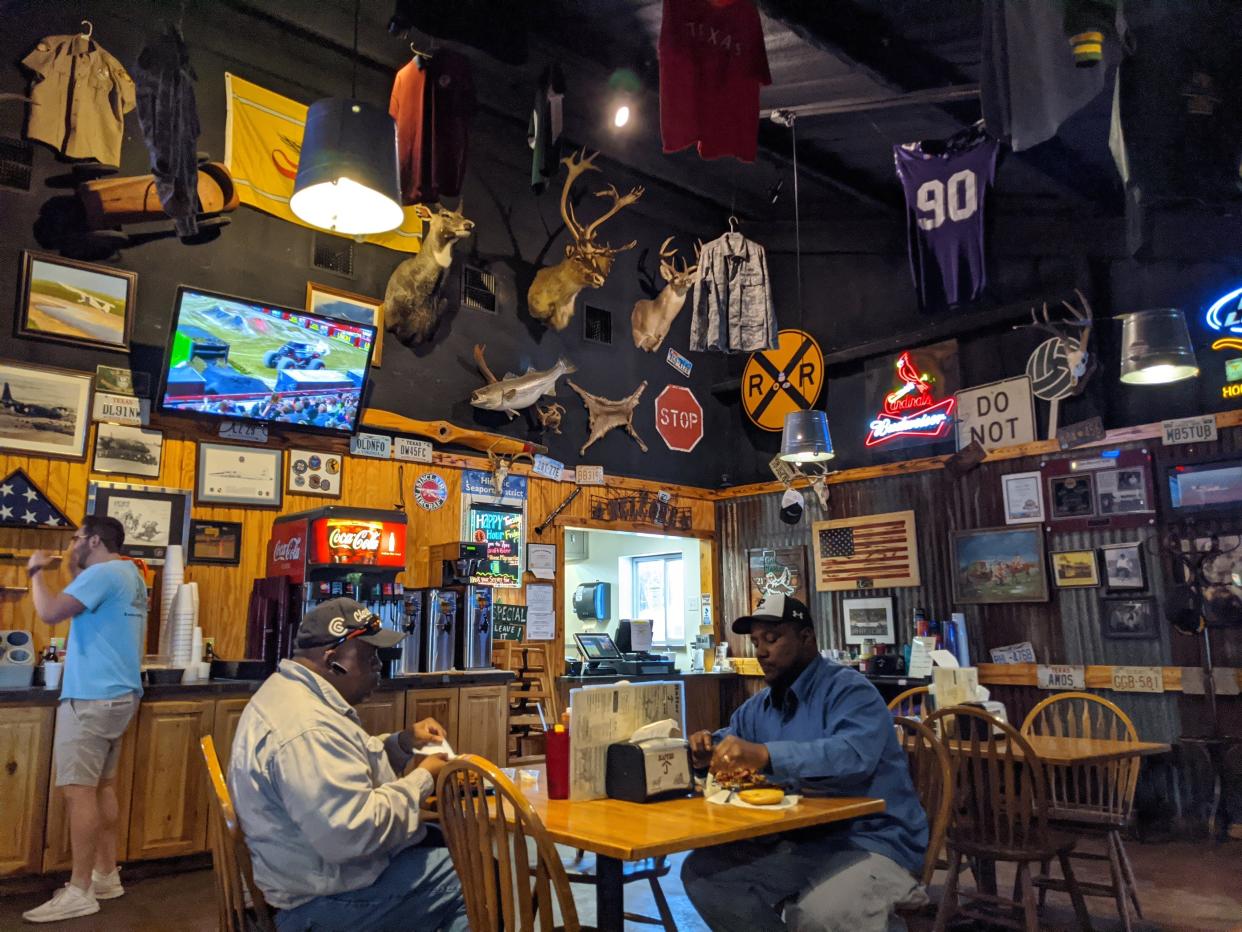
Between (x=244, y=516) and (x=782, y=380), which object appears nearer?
(x=244, y=516)

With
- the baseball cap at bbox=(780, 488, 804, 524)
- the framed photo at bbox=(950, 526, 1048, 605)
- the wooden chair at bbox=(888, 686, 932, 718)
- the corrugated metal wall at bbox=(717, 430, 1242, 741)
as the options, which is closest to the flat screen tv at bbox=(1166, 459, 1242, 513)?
the corrugated metal wall at bbox=(717, 430, 1242, 741)

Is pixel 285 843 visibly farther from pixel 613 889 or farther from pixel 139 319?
pixel 139 319

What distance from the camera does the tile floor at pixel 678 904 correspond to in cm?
396

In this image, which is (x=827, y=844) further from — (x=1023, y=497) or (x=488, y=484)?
(x=488, y=484)

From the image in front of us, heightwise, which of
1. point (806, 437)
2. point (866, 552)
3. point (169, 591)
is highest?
point (806, 437)

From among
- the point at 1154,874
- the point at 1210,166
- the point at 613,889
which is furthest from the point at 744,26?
the point at 1154,874

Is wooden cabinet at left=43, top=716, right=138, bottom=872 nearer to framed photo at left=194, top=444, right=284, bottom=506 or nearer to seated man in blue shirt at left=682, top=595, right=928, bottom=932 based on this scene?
framed photo at left=194, top=444, right=284, bottom=506

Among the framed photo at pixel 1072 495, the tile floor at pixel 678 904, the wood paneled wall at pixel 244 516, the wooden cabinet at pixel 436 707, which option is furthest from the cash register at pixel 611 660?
the framed photo at pixel 1072 495

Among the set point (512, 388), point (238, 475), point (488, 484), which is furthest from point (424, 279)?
point (238, 475)

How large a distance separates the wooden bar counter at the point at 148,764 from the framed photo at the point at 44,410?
154 centimetres

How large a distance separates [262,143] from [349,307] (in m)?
1.25

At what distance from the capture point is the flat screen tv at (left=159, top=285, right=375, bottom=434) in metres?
5.54

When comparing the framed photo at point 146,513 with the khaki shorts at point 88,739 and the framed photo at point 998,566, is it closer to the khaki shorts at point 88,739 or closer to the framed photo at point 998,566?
the khaki shorts at point 88,739

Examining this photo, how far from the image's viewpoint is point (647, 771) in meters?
2.47
